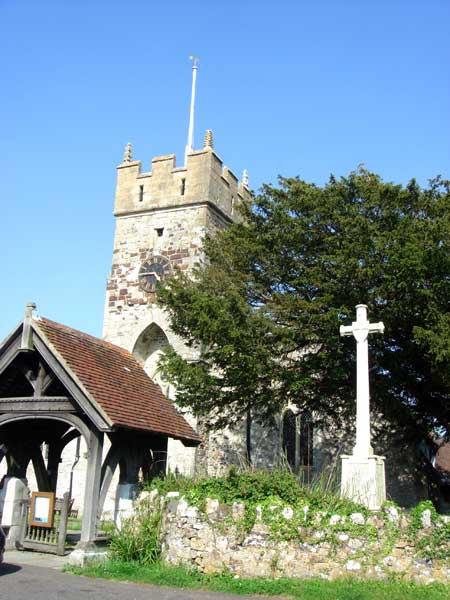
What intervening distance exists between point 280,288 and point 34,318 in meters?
8.82

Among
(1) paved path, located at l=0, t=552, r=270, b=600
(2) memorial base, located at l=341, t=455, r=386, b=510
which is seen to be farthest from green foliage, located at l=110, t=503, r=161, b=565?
(2) memorial base, located at l=341, t=455, r=386, b=510

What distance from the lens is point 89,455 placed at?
1102 centimetres

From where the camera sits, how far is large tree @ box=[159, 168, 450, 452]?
1584cm

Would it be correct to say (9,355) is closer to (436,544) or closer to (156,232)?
(436,544)

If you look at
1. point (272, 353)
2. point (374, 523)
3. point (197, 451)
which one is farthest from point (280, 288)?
point (374, 523)

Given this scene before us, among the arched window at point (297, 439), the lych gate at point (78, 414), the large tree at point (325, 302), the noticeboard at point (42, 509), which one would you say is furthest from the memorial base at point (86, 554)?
the arched window at point (297, 439)

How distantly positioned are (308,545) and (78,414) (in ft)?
15.3

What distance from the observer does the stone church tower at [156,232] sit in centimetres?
2567

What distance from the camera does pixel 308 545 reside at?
8.97 m

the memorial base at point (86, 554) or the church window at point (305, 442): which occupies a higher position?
the church window at point (305, 442)

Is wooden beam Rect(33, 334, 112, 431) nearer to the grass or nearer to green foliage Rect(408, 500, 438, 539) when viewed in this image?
the grass

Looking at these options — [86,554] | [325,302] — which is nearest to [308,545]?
[86,554]

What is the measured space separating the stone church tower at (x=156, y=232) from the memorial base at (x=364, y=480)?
1437 centimetres

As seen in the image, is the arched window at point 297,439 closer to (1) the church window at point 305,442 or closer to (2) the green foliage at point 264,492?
(1) the church window at point 305,442
